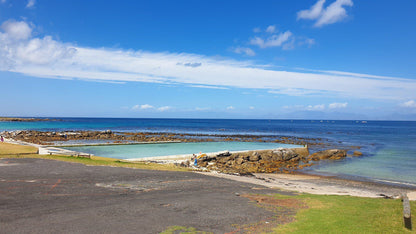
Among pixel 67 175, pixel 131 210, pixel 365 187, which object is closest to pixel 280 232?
pixel 131 210

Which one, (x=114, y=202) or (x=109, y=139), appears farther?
(x=109, y=139)

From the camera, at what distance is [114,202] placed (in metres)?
14.9

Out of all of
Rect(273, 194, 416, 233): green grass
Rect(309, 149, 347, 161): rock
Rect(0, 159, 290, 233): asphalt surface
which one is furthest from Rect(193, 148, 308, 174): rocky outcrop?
Rect(273, 194, 416, 233): green grass

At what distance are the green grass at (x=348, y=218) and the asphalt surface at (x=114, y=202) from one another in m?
1.91

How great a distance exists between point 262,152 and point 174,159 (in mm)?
16304

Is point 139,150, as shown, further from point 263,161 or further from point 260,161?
point 263,161

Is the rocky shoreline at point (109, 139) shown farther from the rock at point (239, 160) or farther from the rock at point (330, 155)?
the rock at point (239, 160)

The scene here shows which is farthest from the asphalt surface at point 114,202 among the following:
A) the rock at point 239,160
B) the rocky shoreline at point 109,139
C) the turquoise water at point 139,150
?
the rocky shoreline at point 109,139

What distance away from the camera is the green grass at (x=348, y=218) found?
1092cm

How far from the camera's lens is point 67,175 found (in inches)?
826

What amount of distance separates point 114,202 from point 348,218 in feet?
37.0

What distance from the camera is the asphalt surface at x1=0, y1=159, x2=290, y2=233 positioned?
37.8 feet

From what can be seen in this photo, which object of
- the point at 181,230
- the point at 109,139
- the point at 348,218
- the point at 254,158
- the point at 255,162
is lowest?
the point at 255,162

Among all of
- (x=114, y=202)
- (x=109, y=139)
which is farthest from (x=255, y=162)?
(x=109, y=139)
